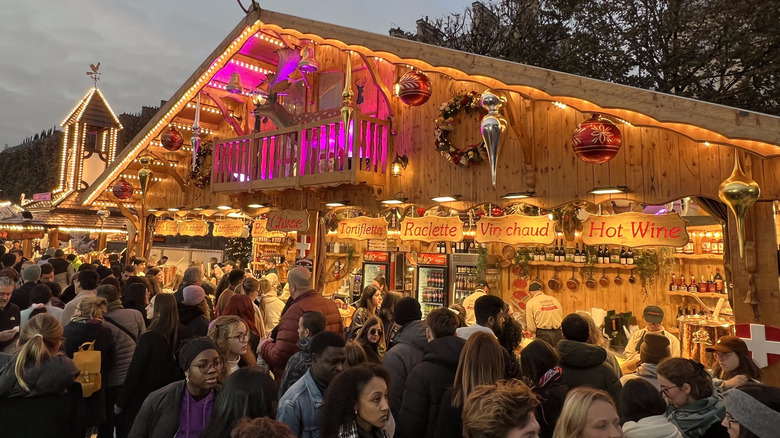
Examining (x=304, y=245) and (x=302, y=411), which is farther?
(x=304, y=245)

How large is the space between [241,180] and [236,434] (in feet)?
29.6

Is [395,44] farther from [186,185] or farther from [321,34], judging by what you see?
[186,185]

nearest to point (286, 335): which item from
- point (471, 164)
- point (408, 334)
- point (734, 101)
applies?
point (408, 334)

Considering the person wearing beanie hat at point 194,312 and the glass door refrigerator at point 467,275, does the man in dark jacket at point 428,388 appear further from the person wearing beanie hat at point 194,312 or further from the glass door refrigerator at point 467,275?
the glass door refrigerator at point 467,275

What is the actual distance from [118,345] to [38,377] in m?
1.41

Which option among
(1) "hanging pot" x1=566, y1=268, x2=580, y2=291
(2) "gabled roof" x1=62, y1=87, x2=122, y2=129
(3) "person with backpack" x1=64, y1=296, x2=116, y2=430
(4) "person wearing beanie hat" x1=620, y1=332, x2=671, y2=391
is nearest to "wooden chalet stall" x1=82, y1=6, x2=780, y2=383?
(1) "hanging pot" x1=566, y1=268, x2=580, y2=291

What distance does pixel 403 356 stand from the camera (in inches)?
143

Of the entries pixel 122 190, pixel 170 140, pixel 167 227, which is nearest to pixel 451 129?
pixel 170 140

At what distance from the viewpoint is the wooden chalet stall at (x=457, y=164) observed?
5488 mm

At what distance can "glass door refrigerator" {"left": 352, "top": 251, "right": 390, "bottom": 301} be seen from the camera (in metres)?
11.5

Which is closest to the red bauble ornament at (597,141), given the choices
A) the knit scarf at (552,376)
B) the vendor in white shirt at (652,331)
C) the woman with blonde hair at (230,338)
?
the vendor in white shirt at (652,331)

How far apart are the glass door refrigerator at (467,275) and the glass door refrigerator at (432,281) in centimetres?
15

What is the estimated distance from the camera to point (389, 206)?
28.8ft

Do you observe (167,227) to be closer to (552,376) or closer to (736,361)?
(552,376)
